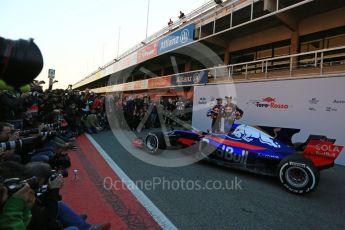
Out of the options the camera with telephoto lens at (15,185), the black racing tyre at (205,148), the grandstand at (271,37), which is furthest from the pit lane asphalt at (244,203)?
the grandstand at (271,37)

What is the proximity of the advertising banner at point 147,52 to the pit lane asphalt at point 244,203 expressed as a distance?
1699 centimetres

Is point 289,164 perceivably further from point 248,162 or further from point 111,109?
point 111,109

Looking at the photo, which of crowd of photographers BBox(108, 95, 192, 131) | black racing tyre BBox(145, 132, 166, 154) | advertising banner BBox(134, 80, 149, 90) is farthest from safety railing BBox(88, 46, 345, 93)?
advertising banner BBox(134, 80, 149, 90)

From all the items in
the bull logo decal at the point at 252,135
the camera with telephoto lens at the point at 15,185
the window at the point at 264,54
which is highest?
the window at the point at 264,54

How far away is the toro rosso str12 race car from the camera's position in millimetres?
4816

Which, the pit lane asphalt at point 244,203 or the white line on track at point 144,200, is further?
the pit lane asphalt at point 244,203

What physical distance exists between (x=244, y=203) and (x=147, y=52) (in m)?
20.6

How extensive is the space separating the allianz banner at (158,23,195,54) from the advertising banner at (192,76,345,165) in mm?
6307

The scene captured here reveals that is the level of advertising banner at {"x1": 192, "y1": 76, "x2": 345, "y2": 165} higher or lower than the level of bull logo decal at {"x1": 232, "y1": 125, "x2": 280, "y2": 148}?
higher

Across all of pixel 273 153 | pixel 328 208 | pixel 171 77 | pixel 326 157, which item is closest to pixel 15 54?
pixel 328 208

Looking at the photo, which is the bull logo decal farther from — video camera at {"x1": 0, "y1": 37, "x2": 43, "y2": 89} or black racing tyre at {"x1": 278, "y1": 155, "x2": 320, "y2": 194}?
video camera at {"x1": 0, "y1": 37, "x2": 43, "y2": 89}

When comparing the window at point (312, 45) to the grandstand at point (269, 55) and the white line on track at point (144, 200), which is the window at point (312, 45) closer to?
the grandstand at point (269, 55)

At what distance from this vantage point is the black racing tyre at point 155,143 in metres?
7.55

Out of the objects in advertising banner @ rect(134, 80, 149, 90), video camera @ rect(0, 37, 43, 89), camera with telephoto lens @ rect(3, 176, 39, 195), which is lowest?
camera with telephoto lens @ rect(3, 176, 39, 195)
